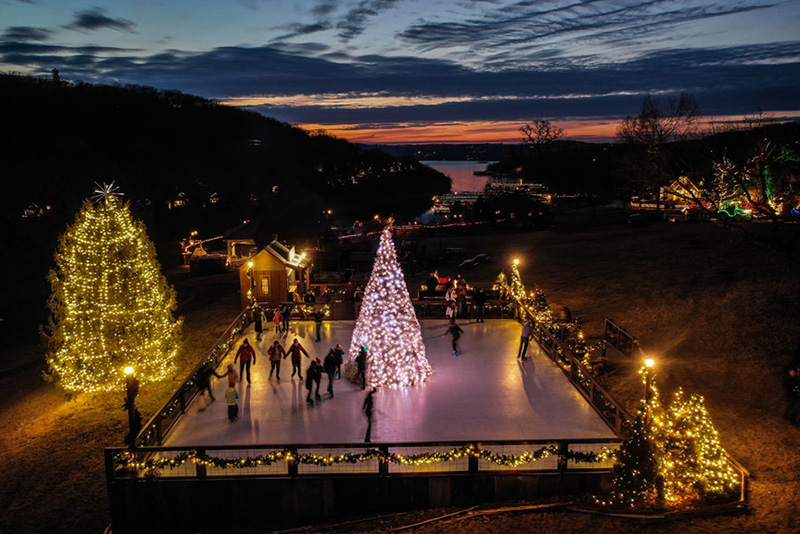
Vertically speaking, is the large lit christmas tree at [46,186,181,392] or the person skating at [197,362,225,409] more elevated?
the large lit christmas tree at [46,186,181,392]

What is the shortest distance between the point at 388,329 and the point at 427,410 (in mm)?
2364

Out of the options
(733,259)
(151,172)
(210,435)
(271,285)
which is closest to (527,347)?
(210,435)

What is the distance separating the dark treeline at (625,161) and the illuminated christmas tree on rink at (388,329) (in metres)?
19.2

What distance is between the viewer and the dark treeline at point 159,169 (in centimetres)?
4141

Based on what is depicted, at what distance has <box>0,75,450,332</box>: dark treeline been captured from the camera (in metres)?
41.4

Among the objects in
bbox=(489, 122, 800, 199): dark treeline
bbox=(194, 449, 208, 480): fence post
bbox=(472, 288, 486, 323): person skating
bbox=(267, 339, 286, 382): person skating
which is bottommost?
bbox=(194, 449, 208, 480): fence post

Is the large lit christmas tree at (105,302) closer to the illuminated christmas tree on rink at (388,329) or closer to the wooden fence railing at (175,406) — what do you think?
the wooden fence railing at (175,406)

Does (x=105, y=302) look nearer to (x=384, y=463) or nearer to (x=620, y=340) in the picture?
(x=384, y=463)

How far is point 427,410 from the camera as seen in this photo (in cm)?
1334

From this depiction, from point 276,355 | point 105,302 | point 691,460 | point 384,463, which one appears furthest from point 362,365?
point 691,460

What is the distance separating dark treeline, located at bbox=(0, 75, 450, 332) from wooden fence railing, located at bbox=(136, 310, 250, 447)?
1787 centimetres

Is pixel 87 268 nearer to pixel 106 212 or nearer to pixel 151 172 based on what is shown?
pixel 106 212

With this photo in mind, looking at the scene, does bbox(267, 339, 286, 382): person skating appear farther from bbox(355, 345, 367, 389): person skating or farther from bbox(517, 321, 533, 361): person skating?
bbox(517, 321, 533, 361): person skating

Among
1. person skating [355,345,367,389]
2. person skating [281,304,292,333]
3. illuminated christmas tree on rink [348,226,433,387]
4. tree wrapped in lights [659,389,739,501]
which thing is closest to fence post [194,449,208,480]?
person skating [355,345,367,389]
